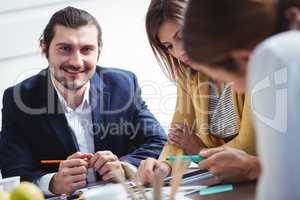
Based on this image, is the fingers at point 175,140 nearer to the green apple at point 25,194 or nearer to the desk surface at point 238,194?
the desk surface at point 238,194

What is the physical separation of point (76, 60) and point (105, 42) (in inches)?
26.4

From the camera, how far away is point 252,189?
1.19 metres

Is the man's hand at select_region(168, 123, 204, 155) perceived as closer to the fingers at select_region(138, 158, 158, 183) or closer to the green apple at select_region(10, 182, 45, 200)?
the fingers at select_region(138, 158, 158, 183)

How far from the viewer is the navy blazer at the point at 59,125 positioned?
5.92ft

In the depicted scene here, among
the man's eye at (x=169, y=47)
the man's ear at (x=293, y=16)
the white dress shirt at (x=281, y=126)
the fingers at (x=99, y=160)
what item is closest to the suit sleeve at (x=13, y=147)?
the fingers at (x=99, y=160)

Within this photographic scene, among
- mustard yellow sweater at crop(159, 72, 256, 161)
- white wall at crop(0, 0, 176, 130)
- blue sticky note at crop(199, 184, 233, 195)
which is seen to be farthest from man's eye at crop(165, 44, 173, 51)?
white wall at crop(0, 0, 176, 130)

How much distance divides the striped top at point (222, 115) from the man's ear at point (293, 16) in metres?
0.87

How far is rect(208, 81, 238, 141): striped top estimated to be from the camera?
1.62 m

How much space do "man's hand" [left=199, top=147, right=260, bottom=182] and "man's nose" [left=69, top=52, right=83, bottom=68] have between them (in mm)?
748

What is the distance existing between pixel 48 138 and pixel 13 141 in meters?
0.12

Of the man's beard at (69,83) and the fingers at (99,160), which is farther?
the man's beard at (69,83)

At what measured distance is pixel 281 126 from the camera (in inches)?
30.4

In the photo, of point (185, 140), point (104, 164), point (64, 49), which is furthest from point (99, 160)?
point (64, 49)

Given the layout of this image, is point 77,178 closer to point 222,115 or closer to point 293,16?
point 222,115
